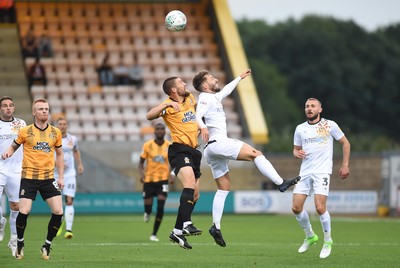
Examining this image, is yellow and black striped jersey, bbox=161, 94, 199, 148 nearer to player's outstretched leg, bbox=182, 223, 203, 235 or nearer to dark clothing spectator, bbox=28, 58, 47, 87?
player's outstretched leg, bbox=182, 223, 203, 235

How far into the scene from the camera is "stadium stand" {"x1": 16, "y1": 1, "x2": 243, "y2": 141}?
35.2 metres

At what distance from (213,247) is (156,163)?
3558 millimetres

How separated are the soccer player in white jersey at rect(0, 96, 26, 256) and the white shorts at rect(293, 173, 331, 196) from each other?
4.40 meters

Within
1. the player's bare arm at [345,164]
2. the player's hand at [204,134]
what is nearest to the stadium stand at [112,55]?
the player's bare arm at [345,164]

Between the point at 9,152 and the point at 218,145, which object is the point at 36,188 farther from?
the point at 218,145

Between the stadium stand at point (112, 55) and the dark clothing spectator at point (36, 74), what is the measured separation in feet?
0.81

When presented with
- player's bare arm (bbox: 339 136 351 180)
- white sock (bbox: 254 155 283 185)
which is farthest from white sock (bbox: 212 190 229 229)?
player's bare arm (bbox: 339 136 351 180)

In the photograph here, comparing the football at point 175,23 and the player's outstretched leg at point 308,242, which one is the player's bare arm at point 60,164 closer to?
the football at point 175,23

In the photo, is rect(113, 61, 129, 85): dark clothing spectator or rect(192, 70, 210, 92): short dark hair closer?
rect(192, 70, 210, 92): short dark hair

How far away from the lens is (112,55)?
1475 inches

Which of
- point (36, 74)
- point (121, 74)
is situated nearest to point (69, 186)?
point (36, 74)

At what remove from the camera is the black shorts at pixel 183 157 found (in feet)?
48.0

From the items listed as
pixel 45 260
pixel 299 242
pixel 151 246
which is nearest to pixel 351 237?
pixel 299 242

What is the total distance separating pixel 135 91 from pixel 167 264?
22.8m
